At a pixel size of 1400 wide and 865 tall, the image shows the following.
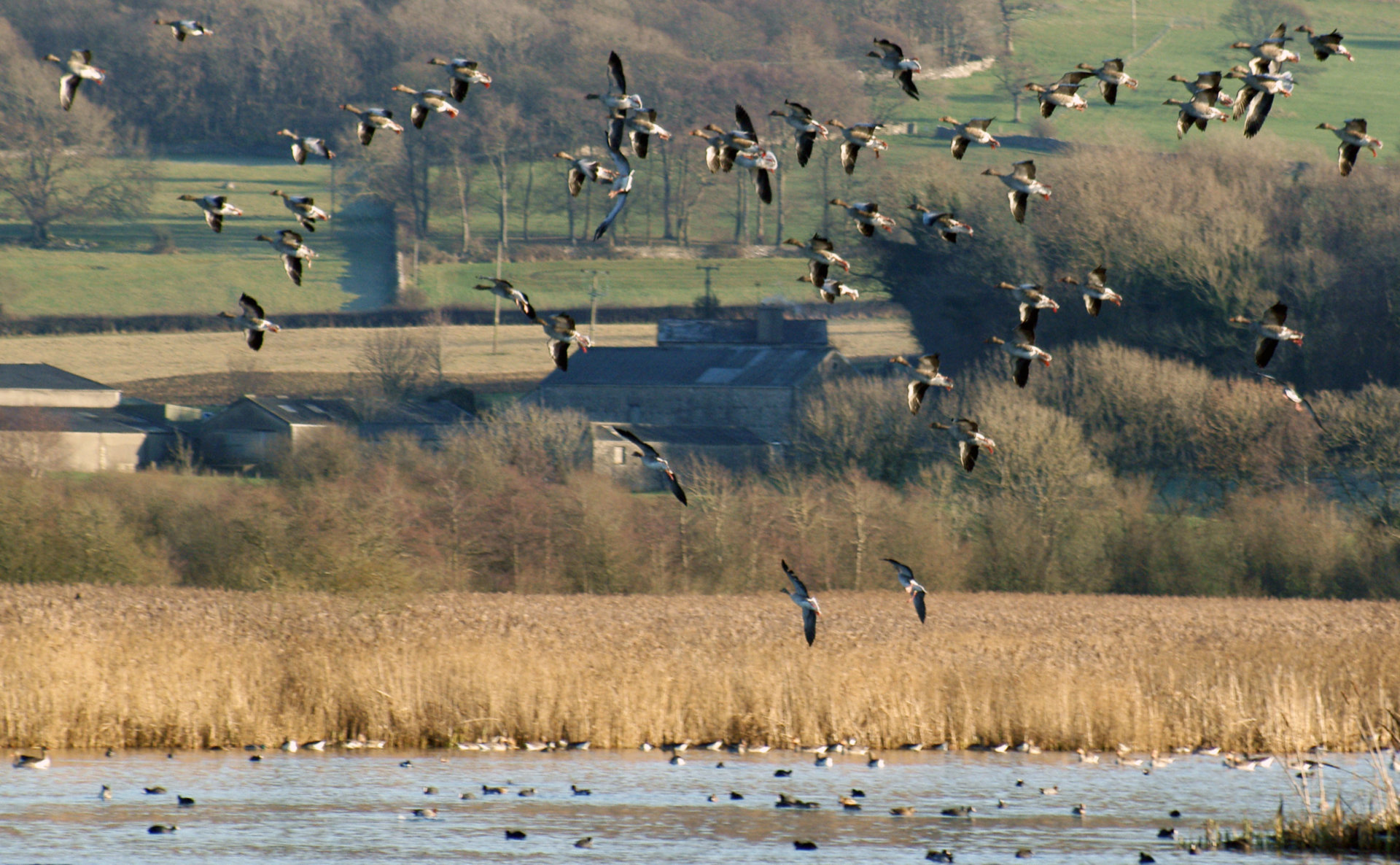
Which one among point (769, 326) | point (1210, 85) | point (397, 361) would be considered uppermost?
point (769, 326)

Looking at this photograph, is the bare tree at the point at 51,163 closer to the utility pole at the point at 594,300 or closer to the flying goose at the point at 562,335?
the utility pole at the point at 594,300

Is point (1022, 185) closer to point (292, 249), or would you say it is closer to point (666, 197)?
point (292, 249)

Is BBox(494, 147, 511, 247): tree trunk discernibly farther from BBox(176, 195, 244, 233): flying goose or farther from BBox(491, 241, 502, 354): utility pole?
BBox(176, 195, 244, 233): flying goose

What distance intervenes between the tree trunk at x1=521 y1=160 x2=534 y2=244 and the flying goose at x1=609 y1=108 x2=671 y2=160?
428ft

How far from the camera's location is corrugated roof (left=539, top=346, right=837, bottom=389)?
345ft

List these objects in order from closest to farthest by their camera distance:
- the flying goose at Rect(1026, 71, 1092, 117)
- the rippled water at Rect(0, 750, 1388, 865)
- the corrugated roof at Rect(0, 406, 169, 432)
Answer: the flying goose at Rect(1026, 71, 1092, 117), the rippled water at Rect(0, 750, 1388, 865), the corrugated roof at Rect(0, 406, 169, 432)

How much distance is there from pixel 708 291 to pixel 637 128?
112159 mm

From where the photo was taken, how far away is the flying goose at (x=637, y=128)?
789 inches

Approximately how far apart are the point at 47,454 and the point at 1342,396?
61566 mm

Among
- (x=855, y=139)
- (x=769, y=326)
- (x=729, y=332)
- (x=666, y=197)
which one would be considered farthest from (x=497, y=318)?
(x=855, y=139)

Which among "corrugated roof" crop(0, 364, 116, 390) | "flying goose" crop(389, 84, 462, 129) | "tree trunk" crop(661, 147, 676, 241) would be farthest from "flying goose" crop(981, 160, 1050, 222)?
"tree trunk" crop(661, 147, 676, 241)

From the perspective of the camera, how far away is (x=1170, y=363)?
7850cm

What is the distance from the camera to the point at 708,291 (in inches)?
5207

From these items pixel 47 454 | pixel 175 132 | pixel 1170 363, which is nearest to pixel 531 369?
pixel 47 454
